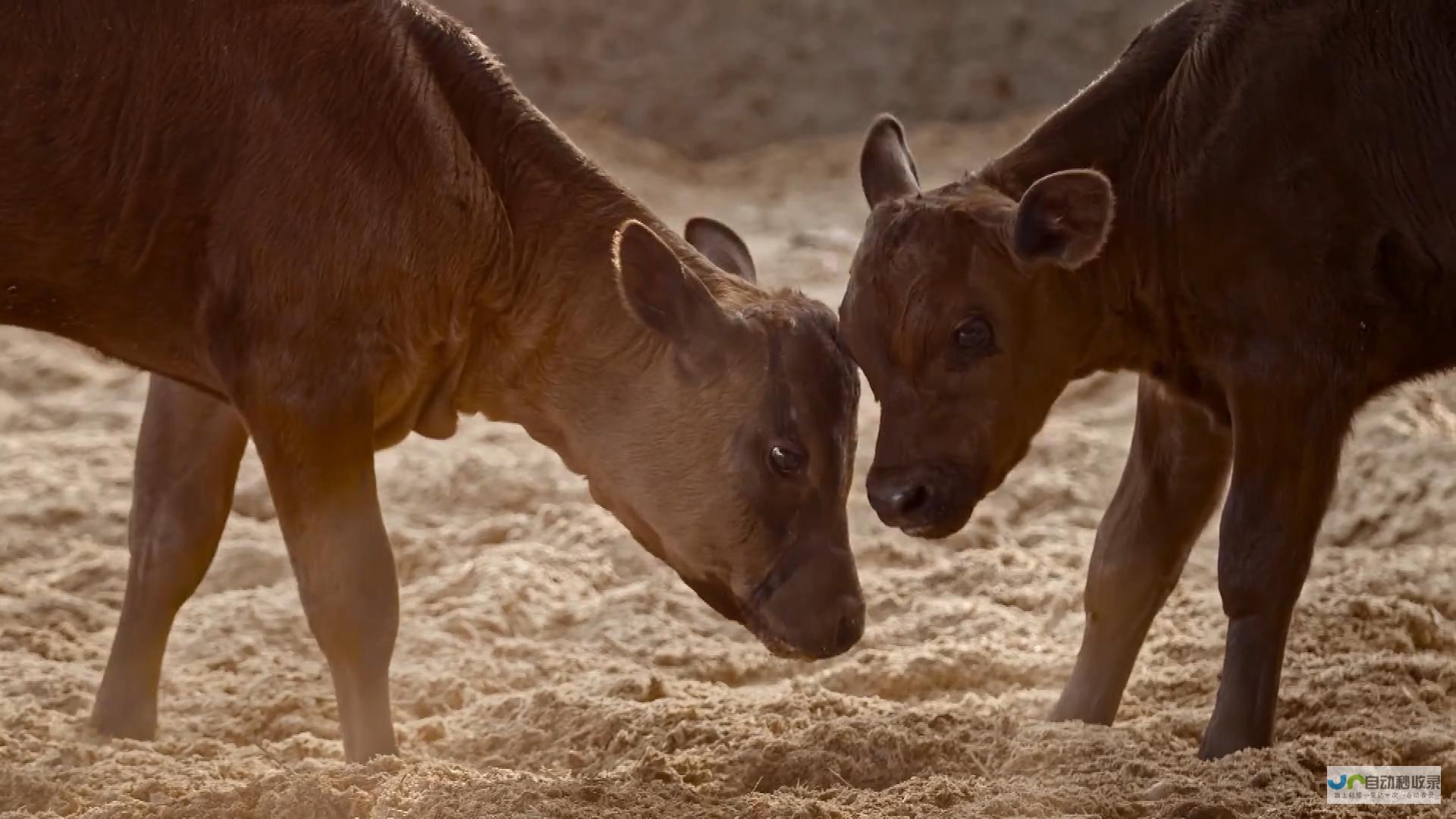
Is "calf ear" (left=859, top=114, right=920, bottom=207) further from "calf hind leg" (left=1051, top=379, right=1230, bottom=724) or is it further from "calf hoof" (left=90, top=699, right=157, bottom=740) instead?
"calf hoof" (left=90, top=699, right=157, bottom=740)

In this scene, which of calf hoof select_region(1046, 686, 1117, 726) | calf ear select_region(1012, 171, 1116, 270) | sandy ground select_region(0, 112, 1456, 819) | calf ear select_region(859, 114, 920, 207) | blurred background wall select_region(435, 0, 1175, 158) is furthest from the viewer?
blurred background wall select_region(435, 0, 1175, 158)

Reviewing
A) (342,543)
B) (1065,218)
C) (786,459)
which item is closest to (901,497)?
(786,459)

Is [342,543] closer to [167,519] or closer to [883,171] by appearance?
[167,519]

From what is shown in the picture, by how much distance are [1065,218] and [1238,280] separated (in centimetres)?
53

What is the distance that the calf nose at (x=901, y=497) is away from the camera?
5477mm

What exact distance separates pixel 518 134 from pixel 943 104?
8.77 m

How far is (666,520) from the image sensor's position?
5.73 meters

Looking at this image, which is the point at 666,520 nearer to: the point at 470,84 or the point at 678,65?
the point at 470,84

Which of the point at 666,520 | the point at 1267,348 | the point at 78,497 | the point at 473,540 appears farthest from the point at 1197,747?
the point at 78,497

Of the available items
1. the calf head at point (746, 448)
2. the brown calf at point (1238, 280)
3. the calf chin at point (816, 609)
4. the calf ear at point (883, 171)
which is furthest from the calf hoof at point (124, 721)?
the calf ear at point (883, 171)

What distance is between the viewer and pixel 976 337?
5.54m

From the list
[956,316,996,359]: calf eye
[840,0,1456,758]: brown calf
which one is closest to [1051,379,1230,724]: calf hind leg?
[840,0,1456,758]: brown calf

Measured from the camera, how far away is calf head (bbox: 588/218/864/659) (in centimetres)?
555

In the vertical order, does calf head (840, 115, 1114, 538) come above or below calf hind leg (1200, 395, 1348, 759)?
above
